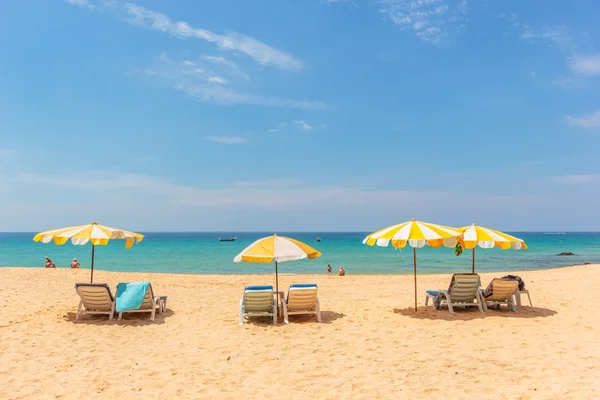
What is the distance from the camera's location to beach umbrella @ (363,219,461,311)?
817 cm

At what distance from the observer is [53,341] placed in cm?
718

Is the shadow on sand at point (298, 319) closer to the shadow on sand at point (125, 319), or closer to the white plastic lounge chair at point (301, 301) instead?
the white plastic lounge chair at point (301, 301)

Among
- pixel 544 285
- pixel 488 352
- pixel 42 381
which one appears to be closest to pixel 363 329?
pixel 488 352

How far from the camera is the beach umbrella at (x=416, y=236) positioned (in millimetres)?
8172

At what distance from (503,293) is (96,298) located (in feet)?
30.5

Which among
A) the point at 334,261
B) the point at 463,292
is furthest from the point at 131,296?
the point at 334,261

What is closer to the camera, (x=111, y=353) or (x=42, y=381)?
(x=42, y=381)

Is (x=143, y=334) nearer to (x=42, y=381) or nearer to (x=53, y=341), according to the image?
(x=53, y=341)

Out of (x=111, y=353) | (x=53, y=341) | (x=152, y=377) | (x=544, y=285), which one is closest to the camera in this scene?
(x=152, y=377)

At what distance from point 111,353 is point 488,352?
20.1 feet

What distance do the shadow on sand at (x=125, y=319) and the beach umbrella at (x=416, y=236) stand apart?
16.3 ft

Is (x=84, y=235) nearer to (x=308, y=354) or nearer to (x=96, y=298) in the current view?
(x=96, y=298)

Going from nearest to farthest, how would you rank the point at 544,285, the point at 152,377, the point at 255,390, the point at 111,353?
the point at 255,390 < the point at 152,377 < the point at 111,353 < the point at 544,285

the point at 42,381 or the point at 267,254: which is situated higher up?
the point at 267,254
